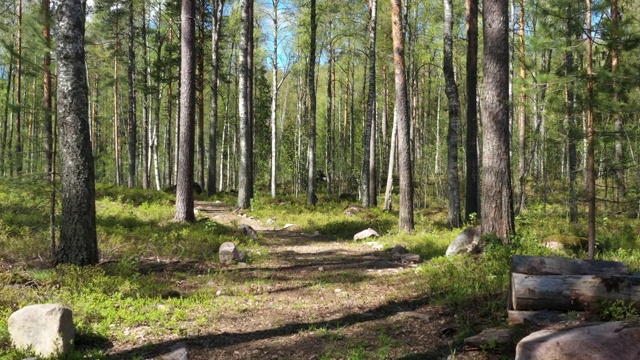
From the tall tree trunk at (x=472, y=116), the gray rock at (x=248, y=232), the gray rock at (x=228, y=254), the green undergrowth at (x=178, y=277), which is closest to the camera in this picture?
the green undergrowth at (x=178, y=277)

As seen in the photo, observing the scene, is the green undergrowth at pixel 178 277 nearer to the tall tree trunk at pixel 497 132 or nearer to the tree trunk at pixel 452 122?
the tall tree trunk at pixel 497 132

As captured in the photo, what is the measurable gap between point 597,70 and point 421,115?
1036 inches

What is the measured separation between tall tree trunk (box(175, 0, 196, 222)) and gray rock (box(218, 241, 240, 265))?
3132 mm

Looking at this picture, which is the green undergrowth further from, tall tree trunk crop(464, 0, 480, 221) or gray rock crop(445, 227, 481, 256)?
tall tree trunk crop(464, 0, 480, 221)

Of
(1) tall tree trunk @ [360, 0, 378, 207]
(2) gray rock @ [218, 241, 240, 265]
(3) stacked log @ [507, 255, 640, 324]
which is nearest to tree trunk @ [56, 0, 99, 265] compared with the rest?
(2) gray rock @ [218, 241, 240, 265]

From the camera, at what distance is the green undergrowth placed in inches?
197

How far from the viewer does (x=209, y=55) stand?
27.3 m

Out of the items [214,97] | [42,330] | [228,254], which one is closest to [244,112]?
[214,97]

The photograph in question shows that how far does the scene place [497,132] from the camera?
7570 mm

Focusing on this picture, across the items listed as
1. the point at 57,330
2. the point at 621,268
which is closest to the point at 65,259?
the point at 57,330

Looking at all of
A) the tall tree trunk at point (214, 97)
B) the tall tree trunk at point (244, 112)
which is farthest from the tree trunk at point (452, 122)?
the tall tree trunk at point (214, 97)

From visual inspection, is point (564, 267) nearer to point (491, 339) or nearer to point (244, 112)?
point (491, 339)

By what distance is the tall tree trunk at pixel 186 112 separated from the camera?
37.4 feet

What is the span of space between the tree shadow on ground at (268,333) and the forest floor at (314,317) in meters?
0.01
